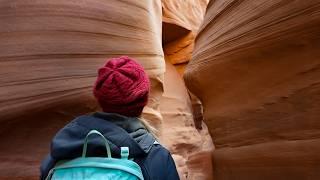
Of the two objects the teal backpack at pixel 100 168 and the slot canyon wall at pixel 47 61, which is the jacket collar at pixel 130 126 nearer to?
the teal backpack at pixel 100 168

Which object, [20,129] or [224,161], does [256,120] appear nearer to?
[224,161]

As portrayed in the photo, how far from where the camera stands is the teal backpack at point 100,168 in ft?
3.05

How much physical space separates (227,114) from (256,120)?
28 centimetres

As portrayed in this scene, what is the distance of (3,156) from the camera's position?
7.09 feet

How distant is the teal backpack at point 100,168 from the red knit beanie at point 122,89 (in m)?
0.09

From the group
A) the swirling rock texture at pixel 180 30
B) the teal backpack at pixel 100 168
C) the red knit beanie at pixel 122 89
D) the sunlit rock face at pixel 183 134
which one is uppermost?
the swirling rock texture at pixel 180 30

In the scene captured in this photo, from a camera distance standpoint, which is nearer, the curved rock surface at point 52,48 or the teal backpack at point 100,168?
the teal backpack at point 100,168

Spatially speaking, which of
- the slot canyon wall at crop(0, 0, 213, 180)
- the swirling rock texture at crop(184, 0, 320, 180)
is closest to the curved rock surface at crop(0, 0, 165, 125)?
the slot canyon wall at crop(0, 0, 213, 180)

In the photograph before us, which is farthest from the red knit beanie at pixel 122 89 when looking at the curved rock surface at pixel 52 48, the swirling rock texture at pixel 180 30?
the swirling rock texture at pixel 180 30

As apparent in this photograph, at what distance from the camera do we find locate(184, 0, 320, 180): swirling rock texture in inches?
60.5

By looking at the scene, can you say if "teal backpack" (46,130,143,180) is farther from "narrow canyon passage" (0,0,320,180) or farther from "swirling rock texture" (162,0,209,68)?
"swirling rock texture" (162,0,209,68)

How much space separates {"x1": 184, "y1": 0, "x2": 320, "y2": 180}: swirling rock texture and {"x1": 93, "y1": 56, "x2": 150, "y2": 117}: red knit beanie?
684 mm

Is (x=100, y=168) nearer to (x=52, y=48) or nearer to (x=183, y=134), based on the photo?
(x=52, y=48)

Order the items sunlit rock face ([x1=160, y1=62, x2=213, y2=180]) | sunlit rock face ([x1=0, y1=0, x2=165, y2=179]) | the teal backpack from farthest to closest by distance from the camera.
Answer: sunlit rock face ([x1=160, y1=62, x2=213, y2=180]), sunlit rock face ([x1=0, y1=0, x2=165, y2=179]), the teal backpack
